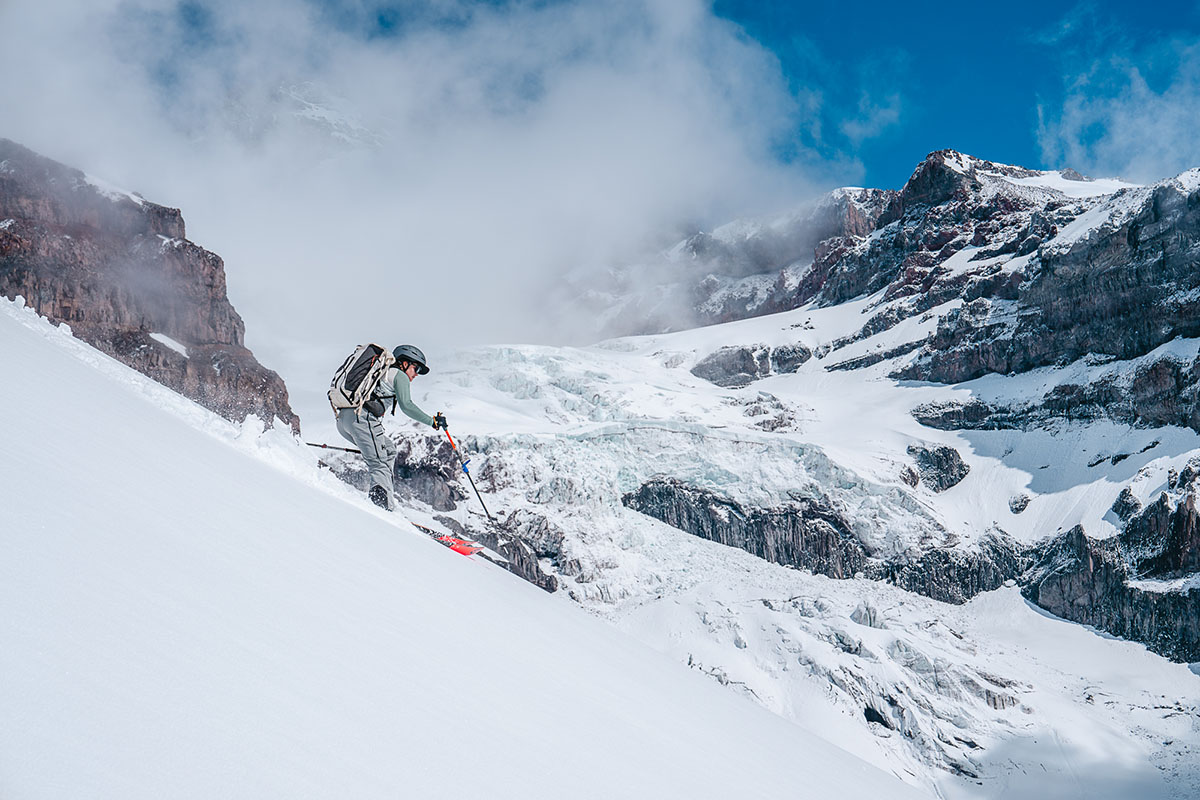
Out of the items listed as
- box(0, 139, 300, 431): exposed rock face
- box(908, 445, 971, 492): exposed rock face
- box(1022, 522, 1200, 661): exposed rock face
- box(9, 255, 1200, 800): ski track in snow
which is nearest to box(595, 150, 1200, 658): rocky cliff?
box(1022, 522, 1200, 661): exposed rock face

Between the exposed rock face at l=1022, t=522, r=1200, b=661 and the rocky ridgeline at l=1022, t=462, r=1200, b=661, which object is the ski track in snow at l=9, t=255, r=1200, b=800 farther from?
the rocky ridgeline at l=1022, t=462, r=1200, b=661

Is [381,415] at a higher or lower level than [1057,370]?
lower

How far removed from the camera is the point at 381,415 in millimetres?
8883

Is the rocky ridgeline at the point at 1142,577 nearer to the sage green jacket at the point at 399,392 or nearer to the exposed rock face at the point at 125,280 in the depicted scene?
the exposed rock face at the point at 125,280

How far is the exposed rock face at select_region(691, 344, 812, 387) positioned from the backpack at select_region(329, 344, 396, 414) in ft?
489

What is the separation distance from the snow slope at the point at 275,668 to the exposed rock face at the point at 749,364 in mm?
153038

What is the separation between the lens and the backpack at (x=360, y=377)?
27.9ft

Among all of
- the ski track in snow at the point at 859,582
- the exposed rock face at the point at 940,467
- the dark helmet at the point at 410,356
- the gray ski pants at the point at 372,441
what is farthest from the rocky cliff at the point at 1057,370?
the dark helmet at the point at 410,356

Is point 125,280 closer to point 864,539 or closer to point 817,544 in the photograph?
point 817,544

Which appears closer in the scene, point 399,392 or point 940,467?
point 399,392

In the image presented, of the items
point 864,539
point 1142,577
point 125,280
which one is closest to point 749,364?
point 864,539

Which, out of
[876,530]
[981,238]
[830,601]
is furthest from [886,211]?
[830,601]

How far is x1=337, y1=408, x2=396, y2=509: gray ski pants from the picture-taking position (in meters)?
8.70

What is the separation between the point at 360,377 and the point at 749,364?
152 m
